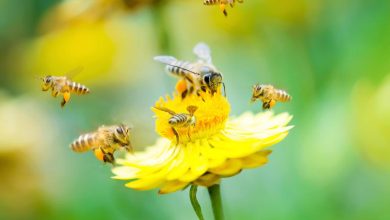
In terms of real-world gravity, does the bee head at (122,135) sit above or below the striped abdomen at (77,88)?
below

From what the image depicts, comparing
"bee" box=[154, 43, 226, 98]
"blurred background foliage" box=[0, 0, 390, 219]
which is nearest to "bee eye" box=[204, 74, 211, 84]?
"bee" box=[154, 43, 226, 98]

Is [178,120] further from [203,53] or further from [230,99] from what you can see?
[230,99]

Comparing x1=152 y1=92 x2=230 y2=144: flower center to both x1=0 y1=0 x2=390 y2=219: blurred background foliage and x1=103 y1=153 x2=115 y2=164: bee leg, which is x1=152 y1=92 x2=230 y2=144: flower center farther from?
x1=0 y1=0 x2=390 y2=219: blurred background foliage

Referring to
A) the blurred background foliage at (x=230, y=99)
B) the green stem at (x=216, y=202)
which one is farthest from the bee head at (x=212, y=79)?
the blurred background foliage at (x=230, y=99)

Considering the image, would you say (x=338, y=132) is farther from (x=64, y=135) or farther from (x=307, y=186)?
(x=64, y=135)

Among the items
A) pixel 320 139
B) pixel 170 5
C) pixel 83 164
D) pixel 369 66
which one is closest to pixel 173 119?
pixel 170 5

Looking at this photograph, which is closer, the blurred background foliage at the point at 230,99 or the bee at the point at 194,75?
the bee at the point at 194,75

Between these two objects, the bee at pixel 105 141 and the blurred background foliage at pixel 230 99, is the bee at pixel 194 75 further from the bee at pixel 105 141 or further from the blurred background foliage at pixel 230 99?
the blurred background foliage at pixel 230 99
